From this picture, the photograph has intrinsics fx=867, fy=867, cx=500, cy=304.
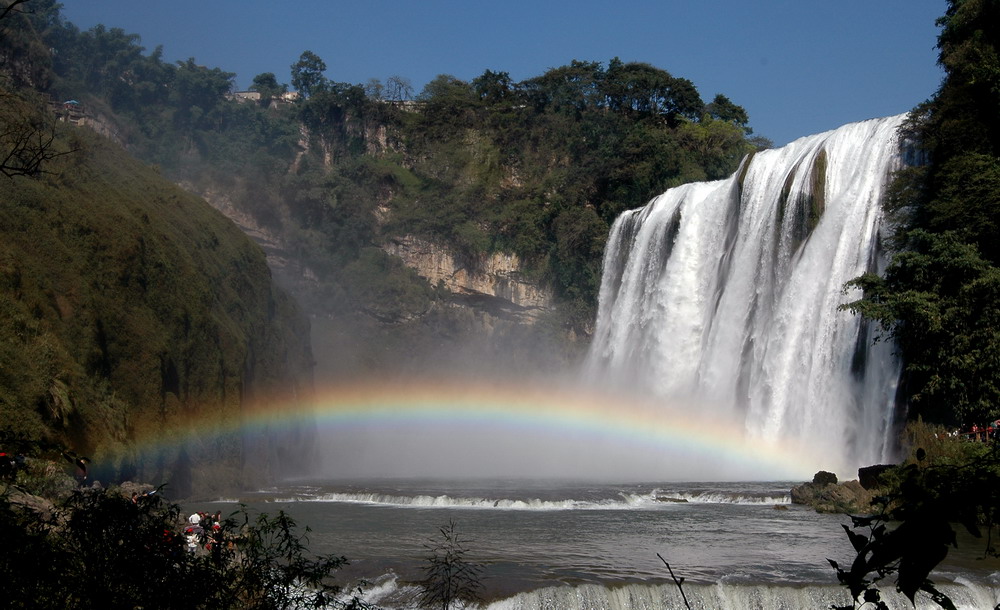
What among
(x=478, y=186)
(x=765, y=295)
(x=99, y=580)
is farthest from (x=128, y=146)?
(x=99, y=580)

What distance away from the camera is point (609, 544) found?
15.4 m

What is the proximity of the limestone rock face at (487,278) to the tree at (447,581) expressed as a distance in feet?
124

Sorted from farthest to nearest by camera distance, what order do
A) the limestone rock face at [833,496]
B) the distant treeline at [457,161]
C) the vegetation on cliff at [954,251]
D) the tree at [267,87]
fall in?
the tree at [267,87], the distant treeline at [457,161], the vegetation on cliff at [954,251], the limestone rock face at [833,496]

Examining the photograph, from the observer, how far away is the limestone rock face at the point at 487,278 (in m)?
53.8

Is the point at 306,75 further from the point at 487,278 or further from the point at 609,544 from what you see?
the point at 609,544

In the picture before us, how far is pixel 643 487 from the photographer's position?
2473cm

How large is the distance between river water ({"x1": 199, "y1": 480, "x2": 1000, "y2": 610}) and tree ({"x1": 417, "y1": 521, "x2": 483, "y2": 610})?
1.02ft

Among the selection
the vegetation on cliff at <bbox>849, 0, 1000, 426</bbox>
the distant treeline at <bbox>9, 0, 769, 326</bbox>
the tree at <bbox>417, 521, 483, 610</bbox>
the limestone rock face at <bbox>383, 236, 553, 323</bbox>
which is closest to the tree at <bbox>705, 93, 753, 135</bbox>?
the distant treeline at <bbox>9, 0, 769, 326</bbox>

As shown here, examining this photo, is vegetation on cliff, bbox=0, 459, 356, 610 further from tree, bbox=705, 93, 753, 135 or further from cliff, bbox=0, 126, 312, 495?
tree, bbox=705, 93, 753, 135

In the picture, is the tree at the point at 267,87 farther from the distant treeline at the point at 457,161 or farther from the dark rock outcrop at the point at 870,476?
the dark rock outcrop at the point at 870,476

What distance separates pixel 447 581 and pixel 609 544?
8.43 m

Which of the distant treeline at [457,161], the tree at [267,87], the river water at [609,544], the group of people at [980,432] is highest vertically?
A: the tree at [267,87]

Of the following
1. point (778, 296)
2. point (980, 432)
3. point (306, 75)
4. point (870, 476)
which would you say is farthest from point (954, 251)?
point (306, 75)

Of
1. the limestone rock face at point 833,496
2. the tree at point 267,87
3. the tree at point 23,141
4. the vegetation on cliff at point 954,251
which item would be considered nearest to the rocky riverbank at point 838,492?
the limestone rock face at point 833,496
